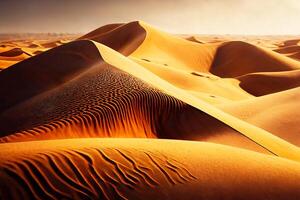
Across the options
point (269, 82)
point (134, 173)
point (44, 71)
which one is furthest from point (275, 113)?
point (269, 82)

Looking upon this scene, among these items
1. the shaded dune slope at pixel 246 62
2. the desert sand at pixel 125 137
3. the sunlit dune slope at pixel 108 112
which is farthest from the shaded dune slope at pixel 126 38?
the sunlit dune slope at pixel 108 112

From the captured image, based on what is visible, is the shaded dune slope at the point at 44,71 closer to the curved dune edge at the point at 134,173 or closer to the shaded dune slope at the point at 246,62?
the curved dune edge at the point at 134,173

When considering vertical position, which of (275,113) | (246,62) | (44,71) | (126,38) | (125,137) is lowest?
(246,62)

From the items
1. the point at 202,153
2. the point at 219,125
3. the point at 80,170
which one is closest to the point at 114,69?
the point at 219,125

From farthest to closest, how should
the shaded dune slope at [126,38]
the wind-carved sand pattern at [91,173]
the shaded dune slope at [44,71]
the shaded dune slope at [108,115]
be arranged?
the shaded dune slope at [126,38] → the shaded dune slope at [44,71] → the shaded dune slope at [108,115] → the wind-carved sand pattern at [91,173]

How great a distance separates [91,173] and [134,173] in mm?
472

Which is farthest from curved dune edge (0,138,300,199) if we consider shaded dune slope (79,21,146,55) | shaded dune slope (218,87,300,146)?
shaded dune slope (79,21,146,55)

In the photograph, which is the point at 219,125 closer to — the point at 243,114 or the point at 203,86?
the point at 243,114

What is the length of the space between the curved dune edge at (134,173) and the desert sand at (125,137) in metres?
0.01

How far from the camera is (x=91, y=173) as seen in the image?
368 centimetres

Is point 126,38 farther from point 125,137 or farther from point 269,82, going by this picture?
point 125,137

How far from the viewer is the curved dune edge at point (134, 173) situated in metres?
3.45

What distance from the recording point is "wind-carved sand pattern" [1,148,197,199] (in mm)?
3393

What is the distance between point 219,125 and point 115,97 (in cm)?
245
